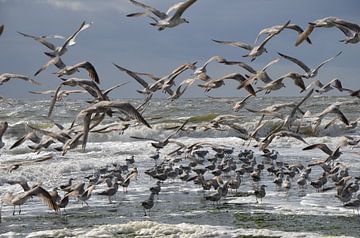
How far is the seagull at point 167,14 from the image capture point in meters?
10.7

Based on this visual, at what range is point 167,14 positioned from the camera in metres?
11.0

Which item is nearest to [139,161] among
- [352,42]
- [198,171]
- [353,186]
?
[198,171]

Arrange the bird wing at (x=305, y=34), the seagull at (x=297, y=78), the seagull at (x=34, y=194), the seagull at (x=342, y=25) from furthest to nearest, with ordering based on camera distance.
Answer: the seagull at (x=297, y=78) → the bird wing at (x=305, y=34) → the seagull at (x=342, y=25) → the seagull at (x=34, y=194)

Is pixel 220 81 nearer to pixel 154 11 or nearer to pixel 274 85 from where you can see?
pixel 274 85

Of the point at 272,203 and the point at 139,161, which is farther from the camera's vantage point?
the point at 139,161

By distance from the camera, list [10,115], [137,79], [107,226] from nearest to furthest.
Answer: [107,226], [137,79], [10,115]

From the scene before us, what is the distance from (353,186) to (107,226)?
15.5 feet

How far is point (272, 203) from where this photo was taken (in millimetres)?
12453

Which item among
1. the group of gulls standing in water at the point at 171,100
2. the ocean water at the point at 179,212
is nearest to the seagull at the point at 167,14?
the group of gulls standing in water at the point at 171,100

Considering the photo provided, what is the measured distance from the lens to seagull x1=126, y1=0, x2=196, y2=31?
35.1 feet

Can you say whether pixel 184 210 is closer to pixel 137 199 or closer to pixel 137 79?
pixel 137 199

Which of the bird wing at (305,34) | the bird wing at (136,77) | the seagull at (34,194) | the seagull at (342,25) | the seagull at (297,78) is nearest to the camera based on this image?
the seagull at (34,194)

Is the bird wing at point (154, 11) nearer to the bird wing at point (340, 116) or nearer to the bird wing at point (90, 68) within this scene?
the bird wing at point (90, 68)

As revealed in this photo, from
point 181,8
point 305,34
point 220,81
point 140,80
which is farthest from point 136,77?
point 305,34
